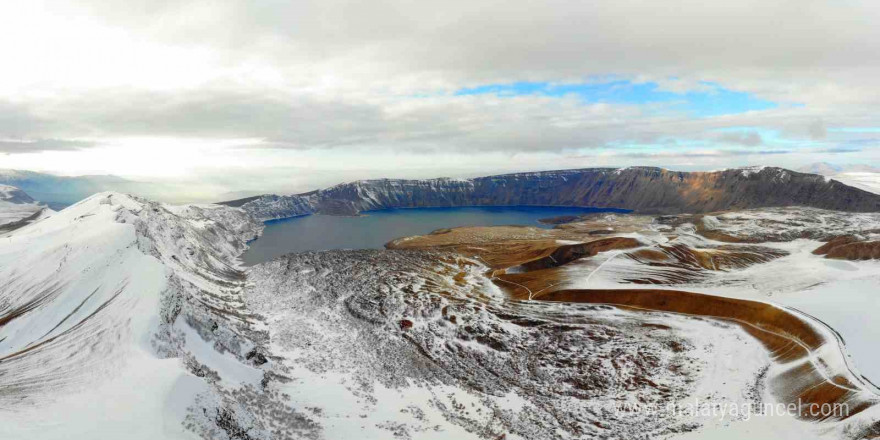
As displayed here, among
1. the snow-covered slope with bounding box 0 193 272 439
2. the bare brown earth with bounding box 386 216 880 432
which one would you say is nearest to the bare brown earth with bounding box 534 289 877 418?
the bare brown earth with bounding box 386 216 880 432

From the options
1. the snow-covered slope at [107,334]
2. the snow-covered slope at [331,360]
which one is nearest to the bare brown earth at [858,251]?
the snow-covered slope at [331,360]

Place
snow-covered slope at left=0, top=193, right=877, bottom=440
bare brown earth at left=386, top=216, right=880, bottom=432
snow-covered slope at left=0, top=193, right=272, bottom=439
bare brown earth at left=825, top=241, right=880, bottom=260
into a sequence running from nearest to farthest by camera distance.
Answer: snow-covered slope at left=0, top=193, right=272, bottom=439
snow-covered slope at left=0, top=193, right=877, bottom=440
bare brown earth at left=386, top=216, right=880, bottom=432
bare brown earth at left=825, top=241, right=880, bottom=260

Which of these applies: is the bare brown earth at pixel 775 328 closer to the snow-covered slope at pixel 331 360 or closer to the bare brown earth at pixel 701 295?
the bare brown earth at pixel 701 295

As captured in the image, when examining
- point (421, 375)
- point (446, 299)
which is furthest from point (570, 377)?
point (446, 299)

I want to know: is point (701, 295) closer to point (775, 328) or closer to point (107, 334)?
point (775, 328)

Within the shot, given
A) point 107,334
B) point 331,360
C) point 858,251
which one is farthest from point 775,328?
point 107,334

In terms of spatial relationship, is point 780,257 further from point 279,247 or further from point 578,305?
point 279,247

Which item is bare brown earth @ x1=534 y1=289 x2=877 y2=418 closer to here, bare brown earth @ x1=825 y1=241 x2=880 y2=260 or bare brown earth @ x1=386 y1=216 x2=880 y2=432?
bare brown earth @ x1=386 y1=216 x2=880 y2=432

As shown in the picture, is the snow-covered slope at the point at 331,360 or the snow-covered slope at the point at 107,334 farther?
the snow-covered slope at the point at 331,360
